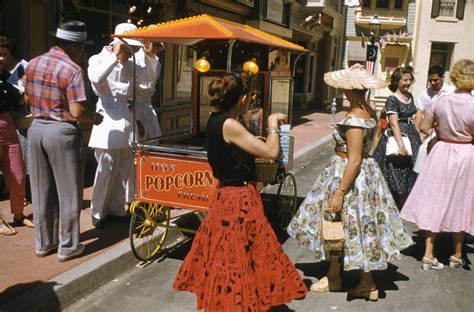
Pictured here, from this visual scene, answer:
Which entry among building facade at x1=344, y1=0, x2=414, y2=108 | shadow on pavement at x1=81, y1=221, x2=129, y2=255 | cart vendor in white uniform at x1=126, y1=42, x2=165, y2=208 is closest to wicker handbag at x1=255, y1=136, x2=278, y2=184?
cart vendor in white uniform at x1=126, y1=42, x2=165, y2=208

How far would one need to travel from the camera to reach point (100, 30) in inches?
331

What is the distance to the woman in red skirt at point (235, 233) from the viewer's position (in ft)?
10.6

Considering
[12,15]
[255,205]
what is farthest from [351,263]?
[12,15]

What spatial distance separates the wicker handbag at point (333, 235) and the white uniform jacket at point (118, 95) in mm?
2405

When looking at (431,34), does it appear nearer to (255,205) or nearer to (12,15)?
(12,15)

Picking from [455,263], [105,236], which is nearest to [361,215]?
[455,263]

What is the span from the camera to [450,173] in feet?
15.6

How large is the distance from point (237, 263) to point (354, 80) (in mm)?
1750

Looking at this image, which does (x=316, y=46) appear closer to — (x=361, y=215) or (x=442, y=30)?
(x=442, y=30)

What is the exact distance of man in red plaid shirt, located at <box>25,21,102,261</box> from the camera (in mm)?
4141

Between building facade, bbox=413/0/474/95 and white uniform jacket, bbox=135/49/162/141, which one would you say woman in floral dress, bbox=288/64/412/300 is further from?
building facade, bbox=413/0/474/95

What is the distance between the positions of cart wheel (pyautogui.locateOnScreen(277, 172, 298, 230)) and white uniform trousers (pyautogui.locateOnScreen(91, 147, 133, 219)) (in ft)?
5.79

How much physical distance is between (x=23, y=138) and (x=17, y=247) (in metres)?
1.61

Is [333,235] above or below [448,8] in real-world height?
below
